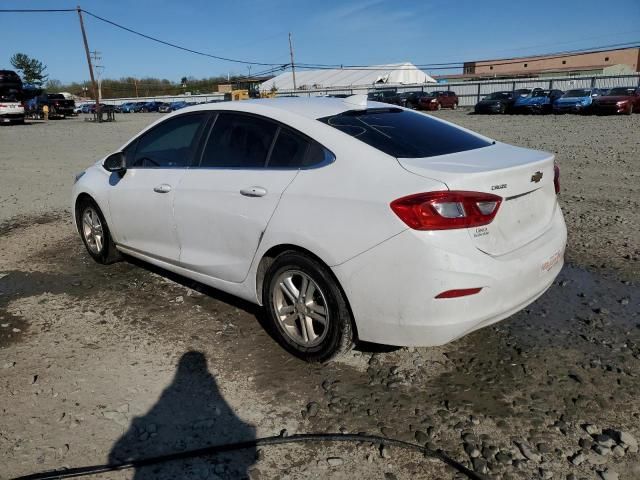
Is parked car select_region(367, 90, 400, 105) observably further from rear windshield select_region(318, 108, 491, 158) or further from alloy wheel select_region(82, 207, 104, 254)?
rear windshield select_region(318, 108, 491, 158)

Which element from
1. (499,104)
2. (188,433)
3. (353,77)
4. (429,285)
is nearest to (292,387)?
(188,433)

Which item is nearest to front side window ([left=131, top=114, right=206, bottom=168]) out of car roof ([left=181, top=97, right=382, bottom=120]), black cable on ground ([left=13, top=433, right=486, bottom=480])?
car roof ([left=181, top=97, right=382, bottom=120])

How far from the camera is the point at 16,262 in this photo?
5543 millimetres

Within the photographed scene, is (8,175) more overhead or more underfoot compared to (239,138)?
more underfoot

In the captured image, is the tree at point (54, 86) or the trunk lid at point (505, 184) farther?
the tree at point (54, 86)

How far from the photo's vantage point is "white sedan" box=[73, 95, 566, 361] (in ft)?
8.77

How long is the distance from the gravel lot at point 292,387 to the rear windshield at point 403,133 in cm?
131

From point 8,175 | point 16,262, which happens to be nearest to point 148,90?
point 8,175

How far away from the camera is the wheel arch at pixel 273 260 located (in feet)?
9.71

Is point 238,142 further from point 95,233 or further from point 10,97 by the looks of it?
point 10,97

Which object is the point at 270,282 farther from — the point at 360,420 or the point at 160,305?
the point at 160,305

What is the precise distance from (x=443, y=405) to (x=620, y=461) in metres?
0.84

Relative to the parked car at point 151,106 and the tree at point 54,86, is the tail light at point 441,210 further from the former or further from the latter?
the tree at point 54,86

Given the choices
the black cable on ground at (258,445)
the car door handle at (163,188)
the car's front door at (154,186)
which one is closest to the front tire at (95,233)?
the car's front door at (154,186)
